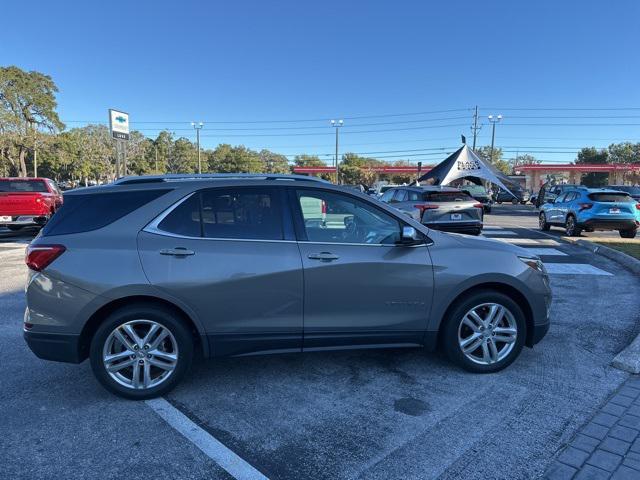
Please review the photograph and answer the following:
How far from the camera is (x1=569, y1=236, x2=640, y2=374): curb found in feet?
13.8

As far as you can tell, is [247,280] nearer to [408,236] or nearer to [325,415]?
[325,415]

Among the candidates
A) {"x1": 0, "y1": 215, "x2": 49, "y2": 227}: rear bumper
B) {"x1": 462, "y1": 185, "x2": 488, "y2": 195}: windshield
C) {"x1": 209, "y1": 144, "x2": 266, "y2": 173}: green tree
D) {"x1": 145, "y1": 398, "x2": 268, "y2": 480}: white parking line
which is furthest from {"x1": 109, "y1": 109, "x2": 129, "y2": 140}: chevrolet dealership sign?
{"x1": 209, "y1": 144, "x2": 266, "y2": 173}: green tree

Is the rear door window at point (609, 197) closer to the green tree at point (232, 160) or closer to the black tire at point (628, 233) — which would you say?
the black tire at point (628, 233)

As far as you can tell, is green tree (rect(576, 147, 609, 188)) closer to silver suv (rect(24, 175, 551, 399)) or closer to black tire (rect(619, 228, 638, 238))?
black tire (rect(619, 228, 638, 238))

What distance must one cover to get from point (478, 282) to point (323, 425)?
1761mm

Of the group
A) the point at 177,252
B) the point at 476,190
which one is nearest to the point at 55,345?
the point at 177,252

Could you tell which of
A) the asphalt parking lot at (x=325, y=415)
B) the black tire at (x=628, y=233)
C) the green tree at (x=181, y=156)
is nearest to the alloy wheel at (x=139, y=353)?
the asphalt parking lot at (x=325, y=415)

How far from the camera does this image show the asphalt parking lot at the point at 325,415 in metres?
2.82

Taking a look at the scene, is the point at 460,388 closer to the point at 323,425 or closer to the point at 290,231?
the point at 323,425

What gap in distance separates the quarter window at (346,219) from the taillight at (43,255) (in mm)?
1887

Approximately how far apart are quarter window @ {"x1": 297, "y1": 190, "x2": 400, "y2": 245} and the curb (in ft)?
8.03

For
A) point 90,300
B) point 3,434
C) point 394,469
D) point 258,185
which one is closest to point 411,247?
point 258,185

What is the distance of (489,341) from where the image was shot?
13.4 feet

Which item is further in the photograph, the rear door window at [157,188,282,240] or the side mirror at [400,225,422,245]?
the side mirror at [400,225,422,245]
